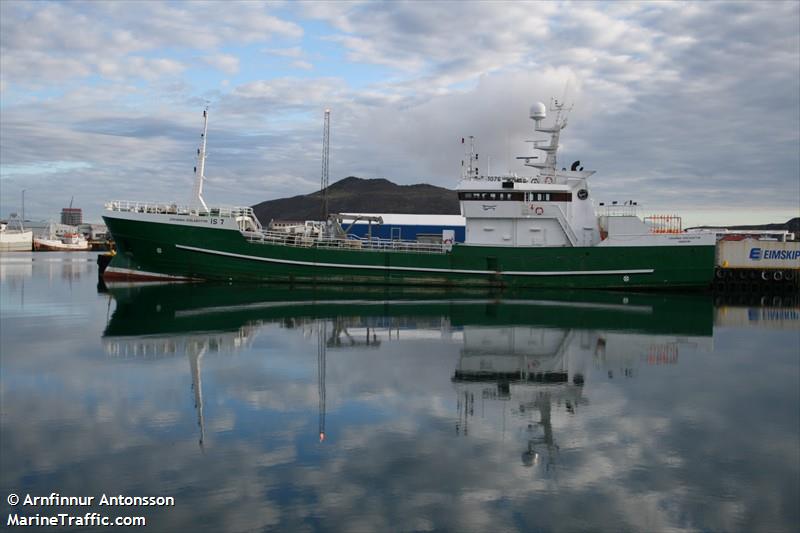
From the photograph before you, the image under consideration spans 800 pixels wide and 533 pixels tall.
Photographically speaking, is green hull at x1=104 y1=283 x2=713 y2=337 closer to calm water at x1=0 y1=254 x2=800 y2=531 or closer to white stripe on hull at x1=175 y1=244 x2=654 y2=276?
calm water at x1=0 y1=254 x2=800 y2=531

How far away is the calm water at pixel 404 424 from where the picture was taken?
7180 millimetres

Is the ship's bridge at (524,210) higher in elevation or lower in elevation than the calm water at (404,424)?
higher

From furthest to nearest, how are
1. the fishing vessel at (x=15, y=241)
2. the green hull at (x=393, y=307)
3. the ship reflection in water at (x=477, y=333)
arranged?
the fishing vessel at (x=15, y=241)
the green hull at (x=393, y=307)
the ship reflection in water at (x=477, y=333)

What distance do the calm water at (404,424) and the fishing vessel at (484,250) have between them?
1228 cm

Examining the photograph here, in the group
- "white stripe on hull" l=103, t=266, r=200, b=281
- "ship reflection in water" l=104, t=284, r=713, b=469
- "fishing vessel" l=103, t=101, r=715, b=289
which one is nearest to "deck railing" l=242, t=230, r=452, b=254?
"fishing vessel" l=103, t=101, r=715, b=289

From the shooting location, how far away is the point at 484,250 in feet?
110

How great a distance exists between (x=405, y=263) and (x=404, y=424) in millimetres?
23974

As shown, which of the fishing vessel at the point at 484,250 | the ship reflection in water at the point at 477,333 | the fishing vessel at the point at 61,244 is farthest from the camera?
the fishing vessel at the point at 61,244

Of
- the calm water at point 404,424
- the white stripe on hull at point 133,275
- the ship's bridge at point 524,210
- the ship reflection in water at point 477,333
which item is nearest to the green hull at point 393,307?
the ship reflection in water at point 477,333

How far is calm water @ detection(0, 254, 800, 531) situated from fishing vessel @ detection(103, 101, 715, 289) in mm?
12285

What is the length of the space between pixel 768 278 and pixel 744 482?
34.2m

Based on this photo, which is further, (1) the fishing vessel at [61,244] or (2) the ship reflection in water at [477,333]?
(1) the fishing vessel at [61,244]

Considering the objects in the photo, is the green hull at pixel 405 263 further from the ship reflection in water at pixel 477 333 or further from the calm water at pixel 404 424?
the calm water at pixel 404 424

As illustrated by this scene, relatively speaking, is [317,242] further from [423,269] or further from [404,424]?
[404,424]
